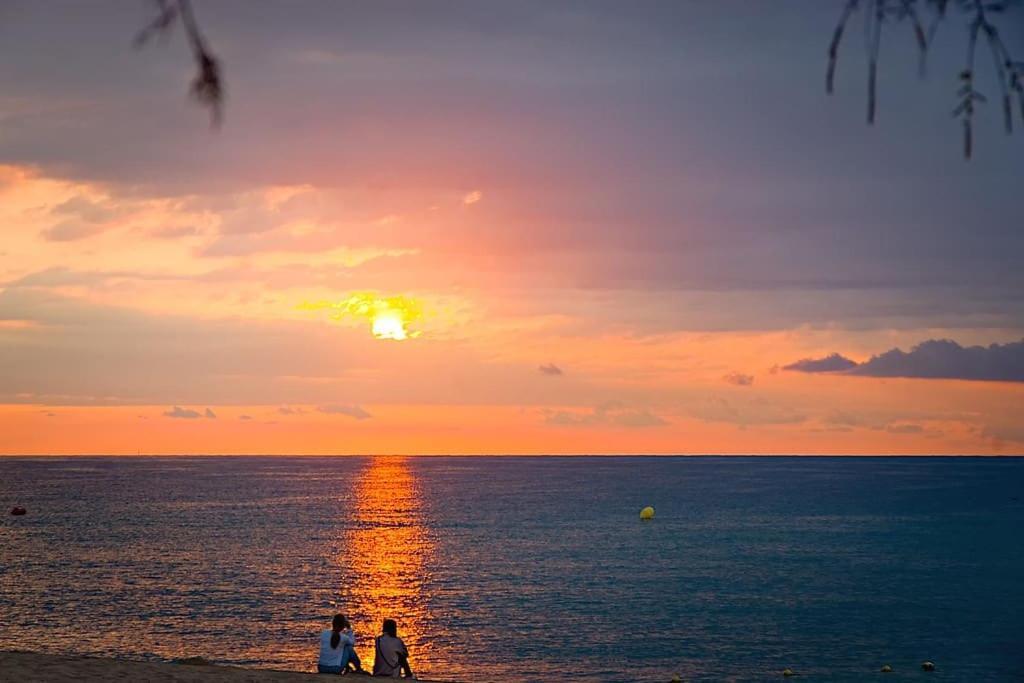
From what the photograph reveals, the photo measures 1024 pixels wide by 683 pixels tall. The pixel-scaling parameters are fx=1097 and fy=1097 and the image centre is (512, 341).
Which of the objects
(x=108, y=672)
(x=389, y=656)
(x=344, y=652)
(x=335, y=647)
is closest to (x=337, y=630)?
(x=335, y=647)

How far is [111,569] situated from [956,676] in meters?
69.7

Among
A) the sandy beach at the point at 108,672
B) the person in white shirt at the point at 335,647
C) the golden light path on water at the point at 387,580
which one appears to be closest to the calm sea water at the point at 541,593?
the golden light path on water at the point at 387,580

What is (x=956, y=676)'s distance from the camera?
5459 cm

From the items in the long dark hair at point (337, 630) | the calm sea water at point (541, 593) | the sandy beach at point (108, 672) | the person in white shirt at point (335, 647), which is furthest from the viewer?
the calm sea water at point (541, 593)

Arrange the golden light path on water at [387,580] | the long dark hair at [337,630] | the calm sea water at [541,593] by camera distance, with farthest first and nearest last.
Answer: the golden light path on water at [387,580] < the calm sea water at [541,593] < the long dark hair at [337,630]

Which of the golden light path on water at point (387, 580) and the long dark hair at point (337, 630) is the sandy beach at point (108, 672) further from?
the golden light path on water at point (387, 580)

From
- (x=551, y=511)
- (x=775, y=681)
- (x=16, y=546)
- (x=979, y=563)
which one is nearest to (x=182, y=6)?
(x=775, y=681)

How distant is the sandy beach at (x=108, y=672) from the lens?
1912 centimetres

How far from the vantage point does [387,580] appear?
88.4m

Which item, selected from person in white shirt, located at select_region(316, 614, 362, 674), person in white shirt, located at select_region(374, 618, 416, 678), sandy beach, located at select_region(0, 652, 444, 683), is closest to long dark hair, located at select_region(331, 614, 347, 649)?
person in white shirt, located at select_region(316, 614, 362, 674)

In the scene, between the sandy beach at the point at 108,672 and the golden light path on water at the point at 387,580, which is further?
the golden light path on water at the point at 387,580

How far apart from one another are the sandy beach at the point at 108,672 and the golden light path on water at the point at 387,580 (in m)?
33.7

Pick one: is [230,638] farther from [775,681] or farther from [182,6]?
[182,6]

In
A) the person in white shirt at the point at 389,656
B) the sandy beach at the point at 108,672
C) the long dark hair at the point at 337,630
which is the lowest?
the person in white shirt at the point at 389,656
